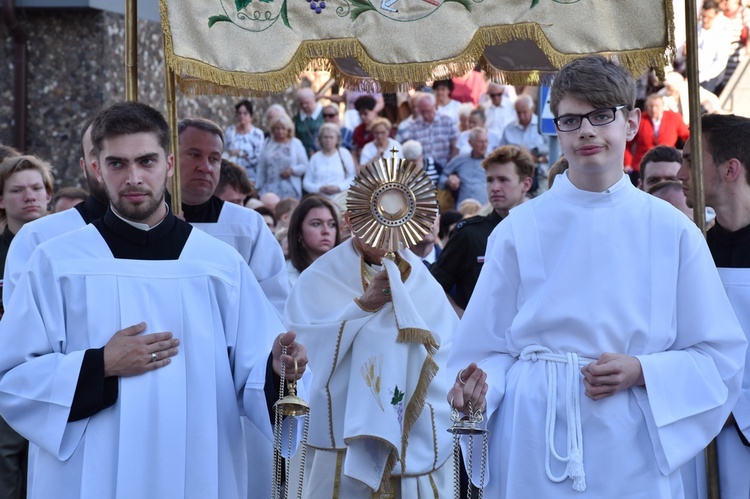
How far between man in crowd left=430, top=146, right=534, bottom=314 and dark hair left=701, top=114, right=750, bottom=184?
2149 mm

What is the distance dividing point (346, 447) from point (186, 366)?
5.90 ft

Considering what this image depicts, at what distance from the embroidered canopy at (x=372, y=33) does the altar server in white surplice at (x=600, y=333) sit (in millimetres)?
1590

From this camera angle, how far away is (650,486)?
12.8 feet

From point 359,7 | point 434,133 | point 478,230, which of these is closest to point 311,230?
point 478,230

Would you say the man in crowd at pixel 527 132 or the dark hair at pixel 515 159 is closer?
the dark hair at pixel 515 159

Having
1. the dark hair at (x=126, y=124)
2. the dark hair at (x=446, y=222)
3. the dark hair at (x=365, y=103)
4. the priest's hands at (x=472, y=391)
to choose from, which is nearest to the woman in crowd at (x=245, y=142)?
the dark hair at (x=365, y=103)

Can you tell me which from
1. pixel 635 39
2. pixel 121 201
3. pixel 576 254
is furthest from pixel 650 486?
pixel 635 39

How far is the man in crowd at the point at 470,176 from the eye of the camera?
12523 mm

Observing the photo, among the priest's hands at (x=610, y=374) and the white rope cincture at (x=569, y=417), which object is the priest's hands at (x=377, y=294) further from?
the priest's hands at (x=610, y=374)

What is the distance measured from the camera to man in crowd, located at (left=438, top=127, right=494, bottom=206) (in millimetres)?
12523

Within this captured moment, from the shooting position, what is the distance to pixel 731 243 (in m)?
4.76

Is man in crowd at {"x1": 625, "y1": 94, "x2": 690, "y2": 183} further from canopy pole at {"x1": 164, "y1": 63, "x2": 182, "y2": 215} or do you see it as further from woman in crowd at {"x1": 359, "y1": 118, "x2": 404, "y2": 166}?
canopy pole at {"x1": 164, "y1": 63, "x2": 182, "y2": 215}

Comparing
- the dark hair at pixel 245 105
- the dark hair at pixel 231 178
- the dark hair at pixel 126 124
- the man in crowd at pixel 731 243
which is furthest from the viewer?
the dark hair at pixel 245 105

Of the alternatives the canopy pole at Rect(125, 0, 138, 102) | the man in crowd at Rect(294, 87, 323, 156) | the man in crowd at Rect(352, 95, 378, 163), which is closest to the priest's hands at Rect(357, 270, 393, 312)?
the canopy pole at Rect(125, 0, 138, 102)
